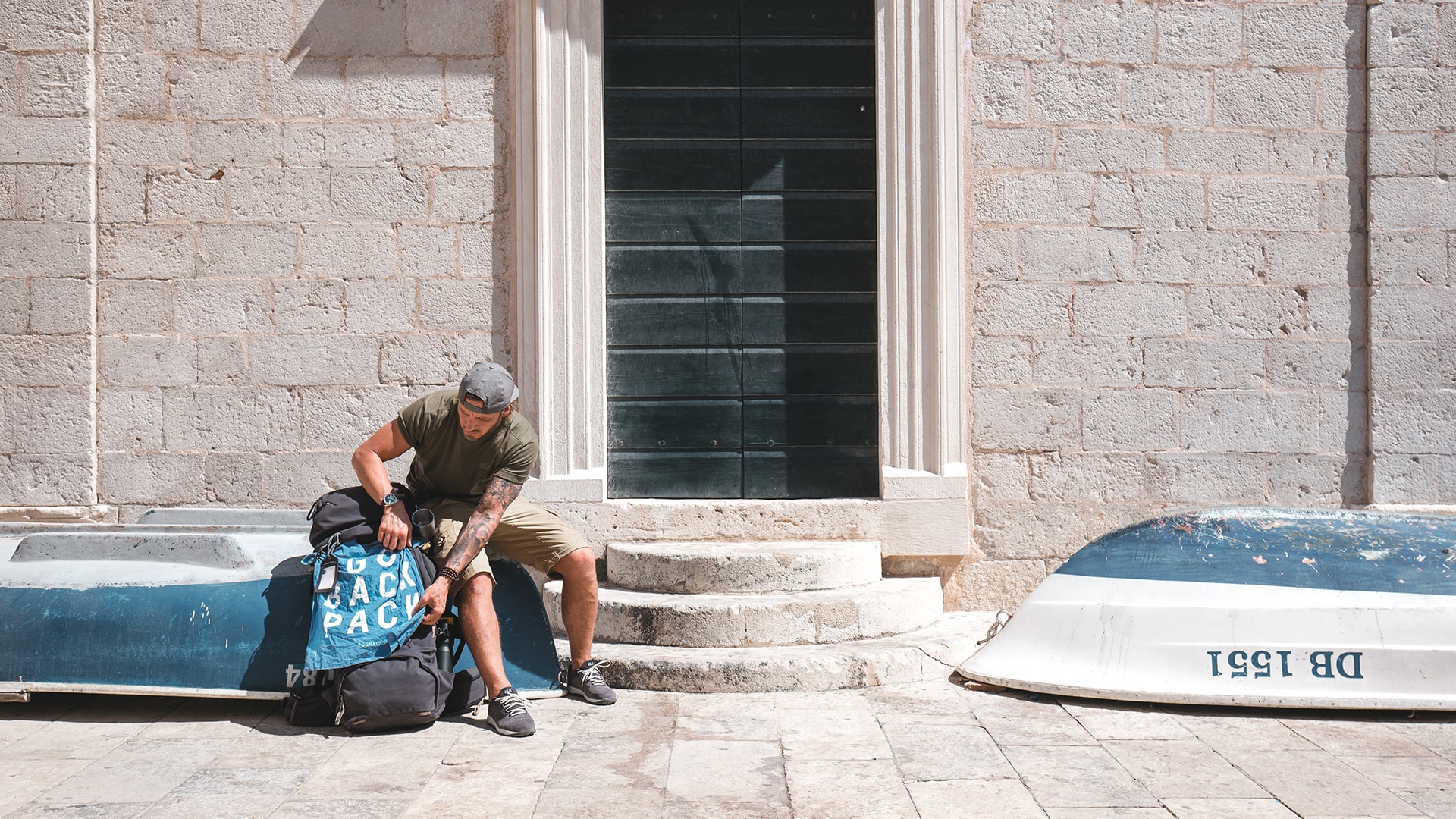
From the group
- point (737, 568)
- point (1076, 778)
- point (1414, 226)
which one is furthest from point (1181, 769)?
point (1414, 226)

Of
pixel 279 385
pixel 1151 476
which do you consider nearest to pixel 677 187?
pixel 279 385

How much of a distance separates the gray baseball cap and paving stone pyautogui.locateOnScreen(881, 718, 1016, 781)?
1.93m

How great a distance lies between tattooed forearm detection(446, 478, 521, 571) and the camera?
4.22 m

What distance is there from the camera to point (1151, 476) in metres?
6.02

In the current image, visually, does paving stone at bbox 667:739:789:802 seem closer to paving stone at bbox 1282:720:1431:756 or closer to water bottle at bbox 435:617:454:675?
water bottle at bbox 435:617:454:675

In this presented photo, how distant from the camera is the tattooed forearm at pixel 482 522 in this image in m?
4.22

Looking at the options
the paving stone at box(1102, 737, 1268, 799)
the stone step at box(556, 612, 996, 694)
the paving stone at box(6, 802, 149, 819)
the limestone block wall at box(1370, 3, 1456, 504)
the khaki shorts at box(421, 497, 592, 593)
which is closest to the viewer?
the paving stone at box(6, 802, 149, 819)

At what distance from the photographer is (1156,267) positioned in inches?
236

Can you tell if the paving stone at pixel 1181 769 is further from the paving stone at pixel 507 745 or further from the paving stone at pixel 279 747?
the paving stone at pixel 279 747

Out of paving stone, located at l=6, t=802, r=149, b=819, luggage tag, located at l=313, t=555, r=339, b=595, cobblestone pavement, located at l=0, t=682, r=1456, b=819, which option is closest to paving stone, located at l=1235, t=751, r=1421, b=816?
cobblestone pavement, located at l=0, t=682, r=1456, b=819

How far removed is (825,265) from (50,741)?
425cm

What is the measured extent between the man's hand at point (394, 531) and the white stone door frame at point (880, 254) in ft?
5.43

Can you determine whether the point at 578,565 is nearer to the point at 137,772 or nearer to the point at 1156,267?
the point at 137,772

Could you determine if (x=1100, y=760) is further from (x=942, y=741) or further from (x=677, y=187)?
(x=677, y=187)
